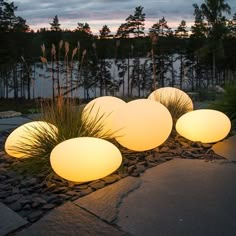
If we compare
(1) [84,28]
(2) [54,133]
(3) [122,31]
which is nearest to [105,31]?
(3) [122,31]

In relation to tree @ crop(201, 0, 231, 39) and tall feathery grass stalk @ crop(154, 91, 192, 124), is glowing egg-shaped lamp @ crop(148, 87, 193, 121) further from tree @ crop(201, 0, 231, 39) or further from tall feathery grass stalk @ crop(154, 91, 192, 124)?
tree @ crop(201, 0, 231, 39)

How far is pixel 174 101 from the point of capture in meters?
4.39

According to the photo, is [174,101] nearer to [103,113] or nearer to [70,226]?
[103,113]

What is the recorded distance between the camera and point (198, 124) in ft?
11.9

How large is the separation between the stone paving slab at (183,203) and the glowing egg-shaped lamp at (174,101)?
142 centimetres

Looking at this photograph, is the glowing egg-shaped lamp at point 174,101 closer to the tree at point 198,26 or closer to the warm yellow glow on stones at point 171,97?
the warm yellow glow on stones at point 171,97

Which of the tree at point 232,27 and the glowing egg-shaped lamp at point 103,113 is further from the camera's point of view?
the tree at point 232,27

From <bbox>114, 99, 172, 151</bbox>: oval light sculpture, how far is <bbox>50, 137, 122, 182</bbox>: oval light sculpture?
55 centimetres

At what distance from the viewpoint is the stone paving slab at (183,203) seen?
202 centimetres

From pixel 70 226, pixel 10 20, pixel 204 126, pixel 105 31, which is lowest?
pixel 70 226

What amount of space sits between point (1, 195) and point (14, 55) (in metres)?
13.2

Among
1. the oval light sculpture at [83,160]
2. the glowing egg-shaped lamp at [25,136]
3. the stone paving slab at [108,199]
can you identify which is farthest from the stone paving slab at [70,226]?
the glowing egg-shaped lamp at [25,136]

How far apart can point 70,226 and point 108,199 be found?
0.41m

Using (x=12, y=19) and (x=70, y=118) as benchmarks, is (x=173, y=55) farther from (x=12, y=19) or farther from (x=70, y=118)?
(x=70, y=118)
